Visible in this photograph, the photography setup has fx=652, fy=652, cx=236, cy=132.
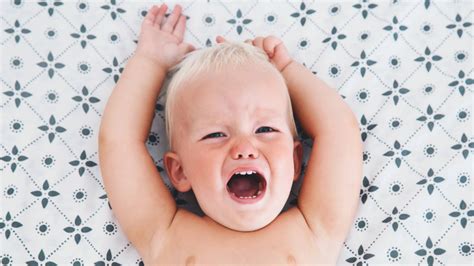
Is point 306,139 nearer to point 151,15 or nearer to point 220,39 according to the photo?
point 220,39

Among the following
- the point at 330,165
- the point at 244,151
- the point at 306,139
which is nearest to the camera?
the point at 244,151

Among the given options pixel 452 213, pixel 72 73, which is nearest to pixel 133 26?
pixel 72 73

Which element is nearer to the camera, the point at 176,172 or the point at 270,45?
the point at 176,172

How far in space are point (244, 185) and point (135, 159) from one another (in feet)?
0.80

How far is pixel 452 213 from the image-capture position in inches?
54.7

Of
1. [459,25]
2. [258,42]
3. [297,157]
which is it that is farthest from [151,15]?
[459,25]

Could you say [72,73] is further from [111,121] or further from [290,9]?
[290,9]

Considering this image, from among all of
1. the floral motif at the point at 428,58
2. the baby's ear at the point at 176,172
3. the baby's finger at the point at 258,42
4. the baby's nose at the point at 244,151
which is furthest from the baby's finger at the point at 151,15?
the floral motif at the point at 428,58

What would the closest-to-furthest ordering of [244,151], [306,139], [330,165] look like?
[244,151], [330,165], [306,139]

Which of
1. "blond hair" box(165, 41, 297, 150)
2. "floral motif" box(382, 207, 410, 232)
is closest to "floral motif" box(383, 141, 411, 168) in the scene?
"floral motif" box(382, 207, 410, 232)

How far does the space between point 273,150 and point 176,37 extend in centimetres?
43

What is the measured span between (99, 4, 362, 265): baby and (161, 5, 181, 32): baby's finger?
13cm

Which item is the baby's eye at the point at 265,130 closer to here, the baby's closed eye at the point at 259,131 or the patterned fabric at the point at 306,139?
the baby's closed eye at the point at 259,131

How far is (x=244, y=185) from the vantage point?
1338 millimetres
